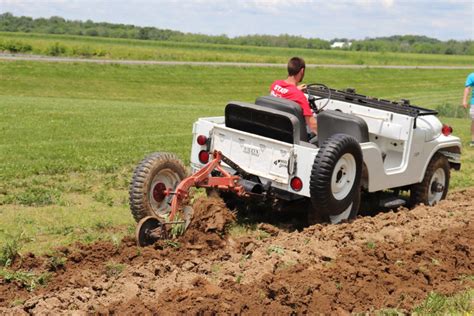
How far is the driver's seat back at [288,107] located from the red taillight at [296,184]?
0.67 m

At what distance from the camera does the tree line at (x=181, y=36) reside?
313ft

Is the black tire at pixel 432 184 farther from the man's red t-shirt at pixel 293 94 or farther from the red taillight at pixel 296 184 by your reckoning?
the red taillight at pixel 296 184

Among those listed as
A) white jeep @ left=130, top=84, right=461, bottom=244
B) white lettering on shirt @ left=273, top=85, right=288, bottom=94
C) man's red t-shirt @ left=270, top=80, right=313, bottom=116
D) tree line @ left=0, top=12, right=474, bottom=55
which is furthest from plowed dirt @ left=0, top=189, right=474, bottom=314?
tree line @ left=0, top=12, right=474, bottom=55

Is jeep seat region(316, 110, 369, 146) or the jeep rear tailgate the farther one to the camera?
jeep seat region(316, 110, 369, 146)

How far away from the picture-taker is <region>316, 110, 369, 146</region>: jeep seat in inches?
310

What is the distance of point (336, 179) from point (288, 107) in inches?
38.3

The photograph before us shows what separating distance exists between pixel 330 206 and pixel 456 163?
298 centimetres

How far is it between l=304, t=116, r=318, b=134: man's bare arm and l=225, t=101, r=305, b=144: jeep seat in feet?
0.60

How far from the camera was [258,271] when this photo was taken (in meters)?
5.75

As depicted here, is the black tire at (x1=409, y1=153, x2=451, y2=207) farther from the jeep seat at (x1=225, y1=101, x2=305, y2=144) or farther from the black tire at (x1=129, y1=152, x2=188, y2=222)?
the black tire at (x1=129, y1=152, x2=188, y2=222)

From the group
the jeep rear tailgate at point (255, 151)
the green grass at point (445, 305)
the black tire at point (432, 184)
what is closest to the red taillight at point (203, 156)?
the jeep rear tailgate at point (255, 151)

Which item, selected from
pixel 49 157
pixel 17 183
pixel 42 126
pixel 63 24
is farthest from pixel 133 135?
pixel 63 24

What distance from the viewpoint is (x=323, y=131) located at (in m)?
7.89

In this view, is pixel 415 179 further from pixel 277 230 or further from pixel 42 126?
pixel 42 126
